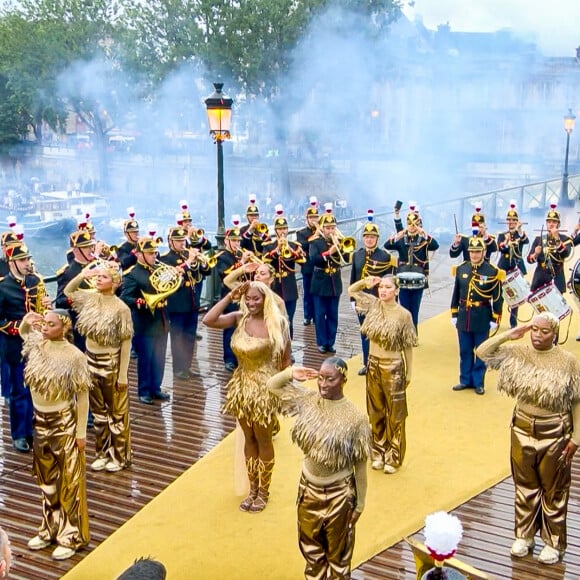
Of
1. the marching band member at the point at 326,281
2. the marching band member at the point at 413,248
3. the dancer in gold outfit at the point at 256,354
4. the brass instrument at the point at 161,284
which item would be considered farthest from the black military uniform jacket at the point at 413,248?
the dancer in gold outfit at the point at 256,354

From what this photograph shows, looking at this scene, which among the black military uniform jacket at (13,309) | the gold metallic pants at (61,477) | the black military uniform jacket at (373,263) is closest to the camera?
the gold metallic pants at (61,477)

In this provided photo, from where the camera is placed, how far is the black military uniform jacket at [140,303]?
1057 cm

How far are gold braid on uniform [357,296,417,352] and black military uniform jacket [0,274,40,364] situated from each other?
353cm

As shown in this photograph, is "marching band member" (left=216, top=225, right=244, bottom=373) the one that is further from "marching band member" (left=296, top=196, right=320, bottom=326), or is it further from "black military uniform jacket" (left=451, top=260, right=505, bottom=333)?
"black military uniform jacket" (left=451, top=260, right=505, bottom=333)

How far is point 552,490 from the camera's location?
7.07 metres

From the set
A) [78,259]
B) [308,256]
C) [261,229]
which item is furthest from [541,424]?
[261,229]

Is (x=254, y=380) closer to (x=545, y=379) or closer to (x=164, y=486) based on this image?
(x=164, y=486)

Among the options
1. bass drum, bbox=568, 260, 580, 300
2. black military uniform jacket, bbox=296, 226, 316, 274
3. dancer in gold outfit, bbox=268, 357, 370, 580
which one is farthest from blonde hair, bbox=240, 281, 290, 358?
black military uniform jacket, bbox=296, 226, 316, 274

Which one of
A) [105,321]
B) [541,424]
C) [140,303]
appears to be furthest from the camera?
[140,303]

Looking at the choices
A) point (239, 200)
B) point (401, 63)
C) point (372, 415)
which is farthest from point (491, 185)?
point (372, 415)

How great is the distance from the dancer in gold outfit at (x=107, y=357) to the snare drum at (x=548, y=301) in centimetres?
494

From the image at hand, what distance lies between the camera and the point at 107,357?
8.64 meters

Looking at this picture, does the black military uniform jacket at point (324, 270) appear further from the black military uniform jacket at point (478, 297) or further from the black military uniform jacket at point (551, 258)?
the black military uniform jacket at point (551, 258)

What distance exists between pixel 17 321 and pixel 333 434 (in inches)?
179
